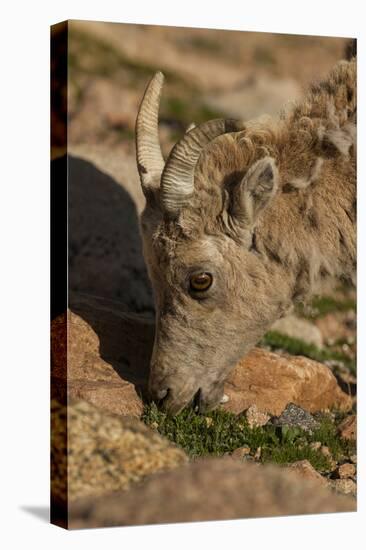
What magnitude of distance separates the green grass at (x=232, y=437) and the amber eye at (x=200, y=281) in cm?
127

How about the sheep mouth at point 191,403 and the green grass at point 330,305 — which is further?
the green grass at point 330,305

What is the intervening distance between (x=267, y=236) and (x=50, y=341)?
2303 mm

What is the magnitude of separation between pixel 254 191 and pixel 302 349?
449 cm

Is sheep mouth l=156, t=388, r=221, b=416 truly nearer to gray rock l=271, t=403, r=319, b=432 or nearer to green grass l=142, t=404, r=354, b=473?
green grass l=142, t=404, r=354, b=473

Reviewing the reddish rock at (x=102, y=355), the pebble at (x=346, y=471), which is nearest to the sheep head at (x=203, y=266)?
the reddish rock at (x=102, y=355)

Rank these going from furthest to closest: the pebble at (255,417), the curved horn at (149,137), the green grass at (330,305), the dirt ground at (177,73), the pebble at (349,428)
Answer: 1. the dirt ground at (177,73)
2. the green grass at (330,305)
3. the pebble at (349,428)
4. the pebble at (255,417)
5. the curved horn at (149,137)

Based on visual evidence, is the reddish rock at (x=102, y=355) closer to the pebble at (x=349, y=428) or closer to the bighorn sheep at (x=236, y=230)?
the bighorn sheep at (x=236, y=230)

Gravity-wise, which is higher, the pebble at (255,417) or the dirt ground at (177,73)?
the dirt ground at (177,73)

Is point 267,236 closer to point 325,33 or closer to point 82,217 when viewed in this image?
point 325,33

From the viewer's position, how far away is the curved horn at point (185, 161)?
9602 millimetres

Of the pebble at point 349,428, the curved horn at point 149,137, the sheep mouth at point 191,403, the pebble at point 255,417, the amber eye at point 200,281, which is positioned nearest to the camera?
the amber eye at point 200,281

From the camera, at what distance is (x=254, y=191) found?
9930mm

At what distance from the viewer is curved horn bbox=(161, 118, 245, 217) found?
9.60m

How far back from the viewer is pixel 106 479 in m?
9.01
